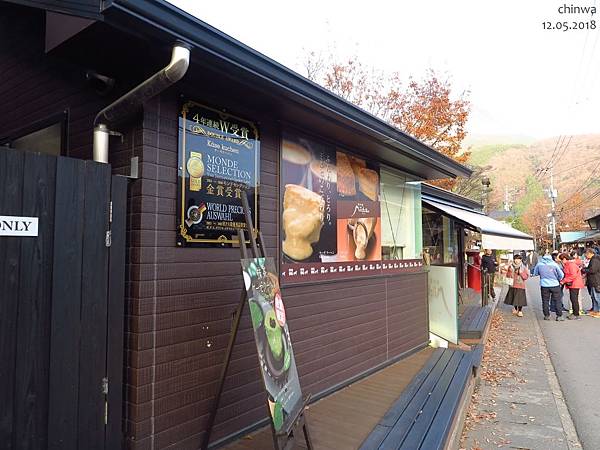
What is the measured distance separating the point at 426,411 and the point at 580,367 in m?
4.58

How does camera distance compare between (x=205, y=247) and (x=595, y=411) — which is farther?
(x=595, y=411)

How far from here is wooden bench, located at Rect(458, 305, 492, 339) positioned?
26.5 ft

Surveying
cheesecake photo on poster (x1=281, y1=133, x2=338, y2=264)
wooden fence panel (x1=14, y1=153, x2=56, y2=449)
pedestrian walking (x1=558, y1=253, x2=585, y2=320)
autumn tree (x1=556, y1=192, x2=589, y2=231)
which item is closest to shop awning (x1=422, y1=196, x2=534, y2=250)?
pedestrian walking (x1=558, y1=253, x2=585, y2=320)

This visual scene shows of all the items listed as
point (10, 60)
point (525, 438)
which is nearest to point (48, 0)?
point (10, 60)

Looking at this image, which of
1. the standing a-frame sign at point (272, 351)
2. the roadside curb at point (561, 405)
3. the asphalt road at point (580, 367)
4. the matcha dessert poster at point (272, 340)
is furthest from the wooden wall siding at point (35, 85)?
the asphalt road at point (580, 367)

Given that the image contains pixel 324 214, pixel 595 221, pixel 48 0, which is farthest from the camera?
pixel 595 221

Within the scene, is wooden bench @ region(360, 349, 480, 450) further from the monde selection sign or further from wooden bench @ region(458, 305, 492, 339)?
wooden bench @ region(458, 305, 492, 339)

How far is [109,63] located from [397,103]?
1740 cm

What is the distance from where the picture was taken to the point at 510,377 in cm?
653

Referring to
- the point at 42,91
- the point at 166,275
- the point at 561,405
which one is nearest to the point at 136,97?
the point at 166,275

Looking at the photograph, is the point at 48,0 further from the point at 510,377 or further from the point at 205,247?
the point at 510,377

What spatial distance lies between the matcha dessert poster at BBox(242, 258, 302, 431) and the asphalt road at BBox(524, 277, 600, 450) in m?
3.46

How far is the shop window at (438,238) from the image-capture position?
1012 centimetres

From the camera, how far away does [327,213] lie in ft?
16.2
